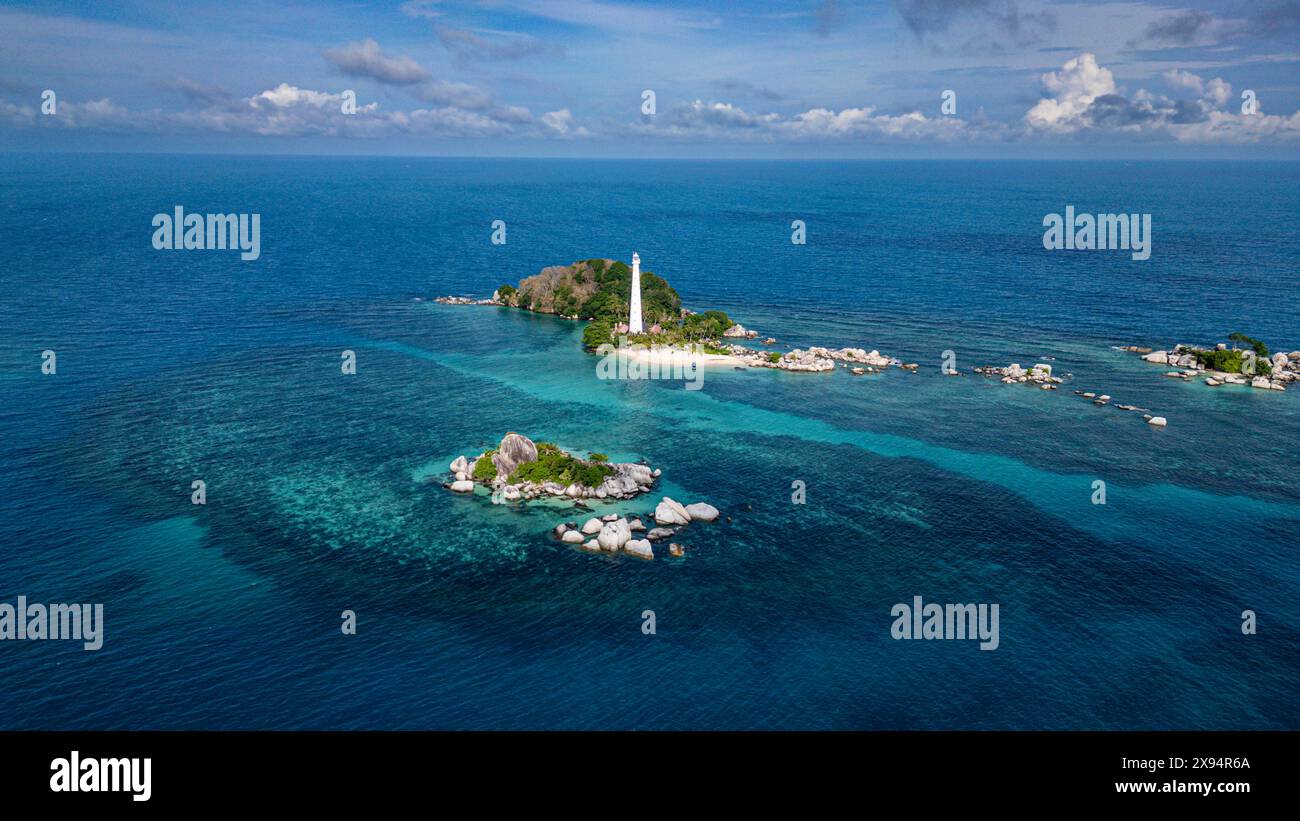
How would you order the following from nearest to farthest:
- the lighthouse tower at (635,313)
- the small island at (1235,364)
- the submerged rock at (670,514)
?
the submerged rock at (670,514)
the small island at (1235,364)
the lighthouse tower at (635,313)

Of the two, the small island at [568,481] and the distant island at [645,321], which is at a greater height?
the distant island at [645,321]

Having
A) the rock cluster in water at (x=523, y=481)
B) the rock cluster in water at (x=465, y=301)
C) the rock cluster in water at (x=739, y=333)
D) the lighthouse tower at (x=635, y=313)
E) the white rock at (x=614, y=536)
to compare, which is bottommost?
the white rock at (x=614, y=536)

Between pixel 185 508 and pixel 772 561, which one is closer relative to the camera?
pixel 772 561

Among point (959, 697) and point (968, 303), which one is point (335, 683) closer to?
point (959, 697)

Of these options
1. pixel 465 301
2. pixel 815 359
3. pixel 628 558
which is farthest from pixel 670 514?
pixel 465 301

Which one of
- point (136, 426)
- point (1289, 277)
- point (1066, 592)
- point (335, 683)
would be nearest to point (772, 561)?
point (1066, 592)

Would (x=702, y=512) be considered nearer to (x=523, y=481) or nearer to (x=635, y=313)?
(x=523, y=481)

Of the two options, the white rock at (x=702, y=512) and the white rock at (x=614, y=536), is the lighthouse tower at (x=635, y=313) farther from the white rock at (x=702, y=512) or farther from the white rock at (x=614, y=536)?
the white rock at (x=614, y=536)

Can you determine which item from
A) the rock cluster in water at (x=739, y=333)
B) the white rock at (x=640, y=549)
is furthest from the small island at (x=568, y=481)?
the rock cluster in water at (x=739, y=333)
